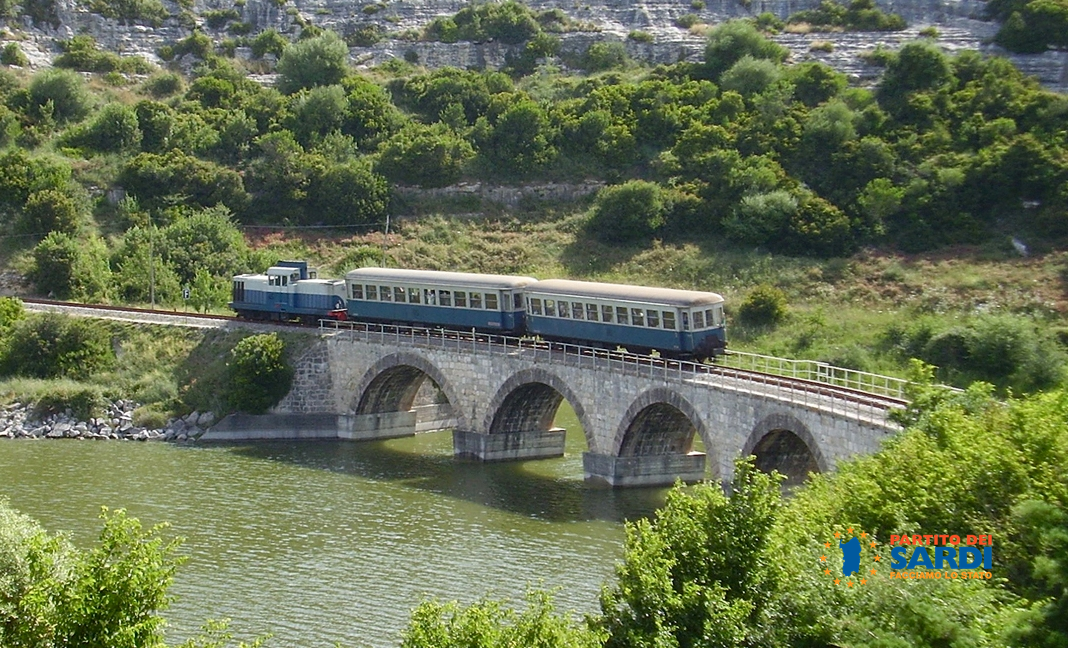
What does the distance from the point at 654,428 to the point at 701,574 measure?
2489cm

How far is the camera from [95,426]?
199 ft

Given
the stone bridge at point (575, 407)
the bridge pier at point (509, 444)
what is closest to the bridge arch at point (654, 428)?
the stone bridge at point (575, 407)

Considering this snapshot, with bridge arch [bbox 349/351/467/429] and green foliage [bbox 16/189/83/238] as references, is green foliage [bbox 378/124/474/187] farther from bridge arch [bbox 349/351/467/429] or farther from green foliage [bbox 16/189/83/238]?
bridge arch [bbox 349/351/467/429]

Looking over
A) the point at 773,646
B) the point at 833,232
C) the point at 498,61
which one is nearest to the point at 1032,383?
the point at 833,232

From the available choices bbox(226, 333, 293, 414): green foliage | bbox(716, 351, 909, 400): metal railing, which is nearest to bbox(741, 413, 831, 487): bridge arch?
bbox(716, 351, 909, 400): metal railing

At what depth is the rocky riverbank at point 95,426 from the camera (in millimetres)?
60062

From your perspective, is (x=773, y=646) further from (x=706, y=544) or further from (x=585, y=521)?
(x=585, y=521)

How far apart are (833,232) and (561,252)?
1567 centimetres

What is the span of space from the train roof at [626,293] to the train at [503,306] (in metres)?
0.04

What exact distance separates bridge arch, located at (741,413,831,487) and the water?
4.44 metres

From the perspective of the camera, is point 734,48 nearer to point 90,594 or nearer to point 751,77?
point 751,77

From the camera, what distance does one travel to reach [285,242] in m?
84.1

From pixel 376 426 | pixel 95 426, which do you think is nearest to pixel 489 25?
pixel 376 426

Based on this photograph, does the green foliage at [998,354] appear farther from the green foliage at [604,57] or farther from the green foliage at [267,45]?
the green foliage at [267,45]
